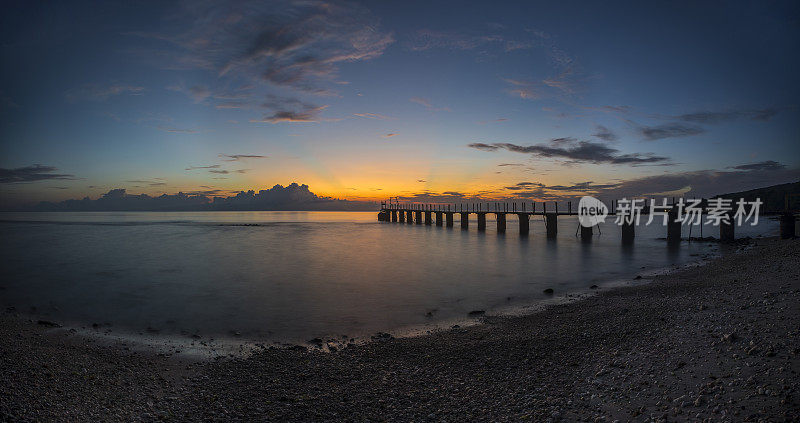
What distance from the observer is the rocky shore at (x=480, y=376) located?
524 cm

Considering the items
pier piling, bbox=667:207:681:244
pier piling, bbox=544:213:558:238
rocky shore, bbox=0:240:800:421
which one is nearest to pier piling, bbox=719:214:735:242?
pier piling, bbox=667:207:681:244

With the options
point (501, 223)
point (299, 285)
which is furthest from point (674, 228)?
point (299, 285)

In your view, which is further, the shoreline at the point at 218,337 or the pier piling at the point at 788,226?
the pier piling at the point at 788,226

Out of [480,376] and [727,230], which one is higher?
[727,230]

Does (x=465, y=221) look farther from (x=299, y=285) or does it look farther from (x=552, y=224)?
(x=299, y=285)

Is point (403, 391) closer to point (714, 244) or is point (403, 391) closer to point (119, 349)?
point (119, 349)

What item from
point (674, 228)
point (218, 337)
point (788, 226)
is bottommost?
point (218, 337)

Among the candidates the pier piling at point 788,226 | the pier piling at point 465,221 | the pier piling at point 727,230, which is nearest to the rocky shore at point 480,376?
the pier piling at point 788,226

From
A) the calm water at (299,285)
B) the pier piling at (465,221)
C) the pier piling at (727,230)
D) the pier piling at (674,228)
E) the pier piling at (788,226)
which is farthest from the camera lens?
the pier piling at (465,221)

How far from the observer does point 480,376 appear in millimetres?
6844

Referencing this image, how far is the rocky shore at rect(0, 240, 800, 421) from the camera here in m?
5.24

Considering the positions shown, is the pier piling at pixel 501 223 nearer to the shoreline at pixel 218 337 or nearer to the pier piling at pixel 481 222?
the pier piling at pixel 481 222

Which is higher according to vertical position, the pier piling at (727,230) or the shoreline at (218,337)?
the pier piling at (727,230)

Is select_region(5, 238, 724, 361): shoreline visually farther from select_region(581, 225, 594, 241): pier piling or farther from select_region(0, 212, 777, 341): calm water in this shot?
select_region(581, 225, 594, 241): pier piling
